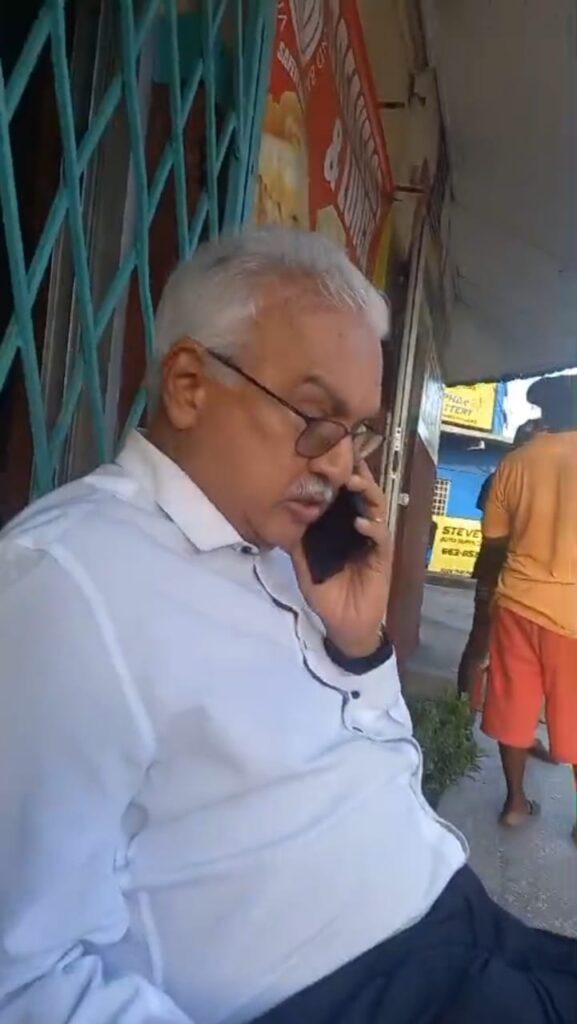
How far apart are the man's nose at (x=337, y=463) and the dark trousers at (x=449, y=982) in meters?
0.47

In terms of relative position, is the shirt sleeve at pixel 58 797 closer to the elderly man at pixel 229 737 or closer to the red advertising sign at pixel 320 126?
the elderly man at pixel 229 737

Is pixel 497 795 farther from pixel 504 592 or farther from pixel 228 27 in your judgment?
pixel 228 27

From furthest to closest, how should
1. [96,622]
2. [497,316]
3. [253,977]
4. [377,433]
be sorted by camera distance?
[497,316] → [377,433] → [253,977] → [96,622]

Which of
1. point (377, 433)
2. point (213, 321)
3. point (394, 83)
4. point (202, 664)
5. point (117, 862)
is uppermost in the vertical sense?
point (394, 83)

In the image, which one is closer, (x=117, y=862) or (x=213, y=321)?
(x=117, y=862)

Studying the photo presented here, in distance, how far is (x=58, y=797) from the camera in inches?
32.7

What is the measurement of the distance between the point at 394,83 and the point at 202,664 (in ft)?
11.1

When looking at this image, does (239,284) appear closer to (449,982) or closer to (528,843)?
(449,982)

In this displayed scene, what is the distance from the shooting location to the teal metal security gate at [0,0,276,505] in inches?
58.1

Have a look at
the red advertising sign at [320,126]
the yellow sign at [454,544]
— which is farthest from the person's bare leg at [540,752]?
the yellow sign at [454,544]

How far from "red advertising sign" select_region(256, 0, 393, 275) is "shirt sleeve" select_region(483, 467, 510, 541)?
49.4 inches

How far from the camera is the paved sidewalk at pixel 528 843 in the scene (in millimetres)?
3107

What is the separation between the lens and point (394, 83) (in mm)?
3834

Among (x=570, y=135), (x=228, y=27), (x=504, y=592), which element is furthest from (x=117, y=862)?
(x=570, y=135)
